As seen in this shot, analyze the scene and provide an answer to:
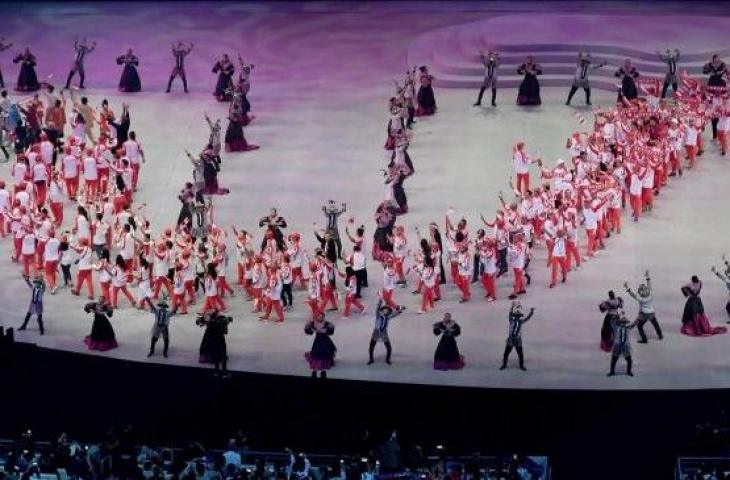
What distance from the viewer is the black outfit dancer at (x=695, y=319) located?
120 ft

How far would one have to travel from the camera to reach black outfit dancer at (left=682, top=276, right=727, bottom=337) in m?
36.5

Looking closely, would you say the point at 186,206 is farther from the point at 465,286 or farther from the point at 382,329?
the point at 382,329

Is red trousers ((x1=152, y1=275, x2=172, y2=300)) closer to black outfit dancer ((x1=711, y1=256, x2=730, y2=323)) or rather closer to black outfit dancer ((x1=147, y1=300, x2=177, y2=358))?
black outfit dancer ((x1=147, y1=300, x2=177, y2=358))

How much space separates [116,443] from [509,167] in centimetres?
1234

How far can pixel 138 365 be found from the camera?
116 ft

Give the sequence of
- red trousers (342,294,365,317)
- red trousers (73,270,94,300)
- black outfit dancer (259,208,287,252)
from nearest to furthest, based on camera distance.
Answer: red trousers (342,294,365,317) < red trousers (73,270,94,300) < black outfit dancer (259,208,287,252)

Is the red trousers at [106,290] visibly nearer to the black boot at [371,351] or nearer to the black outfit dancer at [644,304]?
the black boot at [371,351]

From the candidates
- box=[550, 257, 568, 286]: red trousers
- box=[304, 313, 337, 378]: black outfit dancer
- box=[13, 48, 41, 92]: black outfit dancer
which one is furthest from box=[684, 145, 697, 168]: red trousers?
box=[13, 48, 41, 92]: black outfit dancer

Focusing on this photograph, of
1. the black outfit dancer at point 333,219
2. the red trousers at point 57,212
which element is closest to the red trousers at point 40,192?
the red trousers at point 57,212

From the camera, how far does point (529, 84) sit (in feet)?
149

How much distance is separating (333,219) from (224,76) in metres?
7.59

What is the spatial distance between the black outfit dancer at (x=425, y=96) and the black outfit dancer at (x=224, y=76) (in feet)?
11.5

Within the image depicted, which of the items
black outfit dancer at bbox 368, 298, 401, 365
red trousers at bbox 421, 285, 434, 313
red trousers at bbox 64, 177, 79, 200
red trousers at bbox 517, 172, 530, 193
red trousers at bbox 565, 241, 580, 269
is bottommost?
black outfit dancer at bbox 368, 298, 401, 365

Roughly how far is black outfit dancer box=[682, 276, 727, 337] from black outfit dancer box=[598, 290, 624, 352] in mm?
1036
